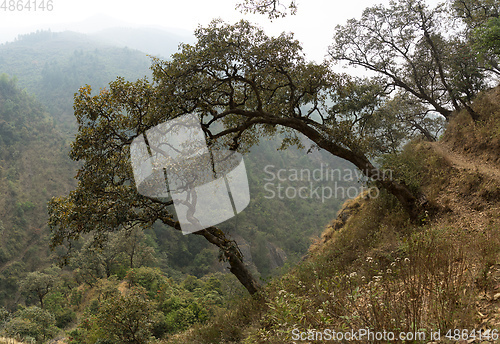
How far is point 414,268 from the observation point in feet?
9.34

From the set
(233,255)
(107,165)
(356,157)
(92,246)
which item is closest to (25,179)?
(92,246)

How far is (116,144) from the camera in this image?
6395 millimetres

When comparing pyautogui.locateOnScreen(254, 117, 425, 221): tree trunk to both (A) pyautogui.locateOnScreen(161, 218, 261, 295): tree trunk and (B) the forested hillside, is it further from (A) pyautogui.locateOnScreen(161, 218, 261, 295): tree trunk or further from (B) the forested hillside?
(B) the forested hillside

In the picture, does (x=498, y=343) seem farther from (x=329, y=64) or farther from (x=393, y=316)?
(x=329, y=64)

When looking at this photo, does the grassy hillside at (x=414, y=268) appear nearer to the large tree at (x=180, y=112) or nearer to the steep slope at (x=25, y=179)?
the large tree at (x=180, y=112)

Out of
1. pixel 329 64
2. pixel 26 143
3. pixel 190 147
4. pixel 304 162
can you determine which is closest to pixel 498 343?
pixel 190 147

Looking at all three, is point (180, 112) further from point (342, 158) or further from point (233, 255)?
point (342, 158)

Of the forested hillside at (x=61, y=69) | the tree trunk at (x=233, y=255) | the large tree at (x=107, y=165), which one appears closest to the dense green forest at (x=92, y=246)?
the tree trunk at (x=233, y=255)

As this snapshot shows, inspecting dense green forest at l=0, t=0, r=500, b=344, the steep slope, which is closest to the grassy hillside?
dense green forest at l=0, t=0, r=500, b=344

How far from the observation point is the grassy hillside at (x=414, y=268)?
263 centimetres

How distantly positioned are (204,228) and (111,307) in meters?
4.81

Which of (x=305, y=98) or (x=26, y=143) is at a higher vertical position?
(x=26, y=143)

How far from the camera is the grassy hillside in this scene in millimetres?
2626

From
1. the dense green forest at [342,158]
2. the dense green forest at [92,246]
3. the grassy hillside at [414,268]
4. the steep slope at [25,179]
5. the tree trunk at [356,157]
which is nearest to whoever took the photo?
the grassy hillside at [414,268]
